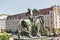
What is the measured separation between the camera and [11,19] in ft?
213

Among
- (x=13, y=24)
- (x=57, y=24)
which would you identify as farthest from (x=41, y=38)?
(x=13, y=24)

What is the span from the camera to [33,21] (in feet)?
31.6

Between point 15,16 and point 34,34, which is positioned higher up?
point 15,16

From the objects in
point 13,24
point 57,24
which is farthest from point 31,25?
point 13,24

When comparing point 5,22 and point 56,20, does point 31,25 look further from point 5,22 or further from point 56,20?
point 5,22

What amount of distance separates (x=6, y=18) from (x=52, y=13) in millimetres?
17805

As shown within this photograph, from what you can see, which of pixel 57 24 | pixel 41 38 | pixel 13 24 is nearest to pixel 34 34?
pixel 41 38

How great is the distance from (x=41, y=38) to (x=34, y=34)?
0.31 metres

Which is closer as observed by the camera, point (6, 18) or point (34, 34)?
point (34, 34)

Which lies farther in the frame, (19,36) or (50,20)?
(50,20)

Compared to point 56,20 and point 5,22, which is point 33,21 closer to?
point 56,20

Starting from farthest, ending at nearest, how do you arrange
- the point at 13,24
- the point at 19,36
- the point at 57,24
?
the point at 13,24 → the point at 57,24 → the point at 19,36

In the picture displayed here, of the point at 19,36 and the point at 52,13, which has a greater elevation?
the point at 52,13

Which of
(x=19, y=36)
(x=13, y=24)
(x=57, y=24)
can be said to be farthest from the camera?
(x=13, y=24)
